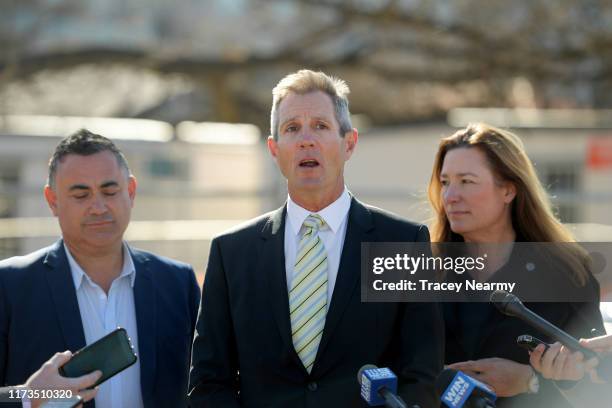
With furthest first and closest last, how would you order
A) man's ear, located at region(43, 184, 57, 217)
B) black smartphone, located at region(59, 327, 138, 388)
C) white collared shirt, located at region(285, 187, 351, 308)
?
man's ear, located at region(43, 184, 57, 217), white collared shirt, located at region(285, 187, 351, 308), black smartphone, located at region(59, 327, 138, 388)

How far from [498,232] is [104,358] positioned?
73.7 inches

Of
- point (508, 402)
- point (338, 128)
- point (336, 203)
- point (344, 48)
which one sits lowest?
point (508, 402)

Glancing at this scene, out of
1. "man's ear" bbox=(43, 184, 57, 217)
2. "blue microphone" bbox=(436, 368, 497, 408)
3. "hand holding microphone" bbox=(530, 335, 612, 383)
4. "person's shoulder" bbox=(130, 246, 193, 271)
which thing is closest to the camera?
"blue microphone" bbox=(436, 368, 497, 408)

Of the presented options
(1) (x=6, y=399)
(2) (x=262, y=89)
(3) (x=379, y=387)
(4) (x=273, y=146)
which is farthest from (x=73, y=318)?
(2) (x=262, y=89)

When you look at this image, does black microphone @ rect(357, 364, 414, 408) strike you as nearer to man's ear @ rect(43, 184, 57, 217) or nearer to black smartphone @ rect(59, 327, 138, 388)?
black smartphone @ rect(59, 327, 138, 388)

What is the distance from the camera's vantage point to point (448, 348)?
351 centimetres

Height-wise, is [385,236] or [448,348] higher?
[385,236]

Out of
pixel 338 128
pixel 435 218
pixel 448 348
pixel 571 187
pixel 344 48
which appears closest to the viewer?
pixel 338 128

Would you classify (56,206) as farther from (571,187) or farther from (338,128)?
(571,187)

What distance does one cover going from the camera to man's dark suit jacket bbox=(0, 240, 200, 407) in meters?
3.31

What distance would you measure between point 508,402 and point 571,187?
11896 mm

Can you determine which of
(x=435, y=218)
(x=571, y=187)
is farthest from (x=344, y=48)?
(x=435, y=218)

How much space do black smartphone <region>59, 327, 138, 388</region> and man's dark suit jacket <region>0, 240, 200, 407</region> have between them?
506 mm

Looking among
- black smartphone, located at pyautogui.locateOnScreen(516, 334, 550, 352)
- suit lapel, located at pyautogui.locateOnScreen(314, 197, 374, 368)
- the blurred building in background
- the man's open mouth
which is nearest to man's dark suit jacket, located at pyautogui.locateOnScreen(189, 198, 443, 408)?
suit lapel, located at pyautogui.locateOnScreen(314, 197, 374, 368)
